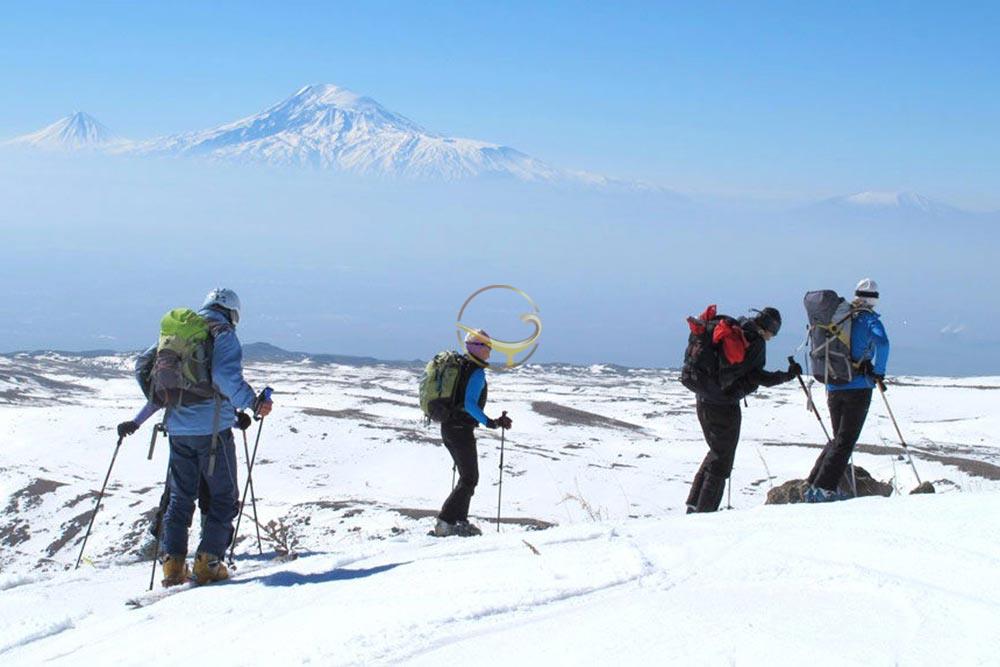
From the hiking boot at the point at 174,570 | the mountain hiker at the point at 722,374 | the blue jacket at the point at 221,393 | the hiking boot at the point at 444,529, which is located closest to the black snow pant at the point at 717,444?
the mountain hiker at the point at 722,374

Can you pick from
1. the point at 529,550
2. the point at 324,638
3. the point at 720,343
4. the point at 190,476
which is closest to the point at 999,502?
the point at 720,343

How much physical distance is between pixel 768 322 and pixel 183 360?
5665 millimetres

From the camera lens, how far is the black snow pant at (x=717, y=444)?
9.41m

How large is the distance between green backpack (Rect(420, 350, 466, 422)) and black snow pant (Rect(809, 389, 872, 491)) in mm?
4049

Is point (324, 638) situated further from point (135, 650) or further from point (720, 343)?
point (720, 343)

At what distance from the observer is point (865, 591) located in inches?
199

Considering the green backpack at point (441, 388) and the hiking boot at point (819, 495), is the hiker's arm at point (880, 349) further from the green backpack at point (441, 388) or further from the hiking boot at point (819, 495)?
the green backpack at point (441, 388)

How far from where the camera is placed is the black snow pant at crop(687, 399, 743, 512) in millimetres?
9406

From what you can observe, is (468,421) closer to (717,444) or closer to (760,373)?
(717,444)

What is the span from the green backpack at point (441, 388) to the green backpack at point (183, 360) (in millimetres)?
2861

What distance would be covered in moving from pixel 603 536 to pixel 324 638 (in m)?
2.93

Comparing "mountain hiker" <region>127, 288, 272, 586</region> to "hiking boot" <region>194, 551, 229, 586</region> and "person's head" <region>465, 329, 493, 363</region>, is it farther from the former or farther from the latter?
"person's head" <region>465, 329, 493, 363</region>

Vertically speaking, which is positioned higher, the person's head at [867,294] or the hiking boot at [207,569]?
the person's head at [867,294]

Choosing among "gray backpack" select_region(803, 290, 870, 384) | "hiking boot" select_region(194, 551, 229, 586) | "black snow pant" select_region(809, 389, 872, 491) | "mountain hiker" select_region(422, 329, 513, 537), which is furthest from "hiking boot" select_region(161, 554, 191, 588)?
"gray backpack" select_region(803, 290, 870, 384)
